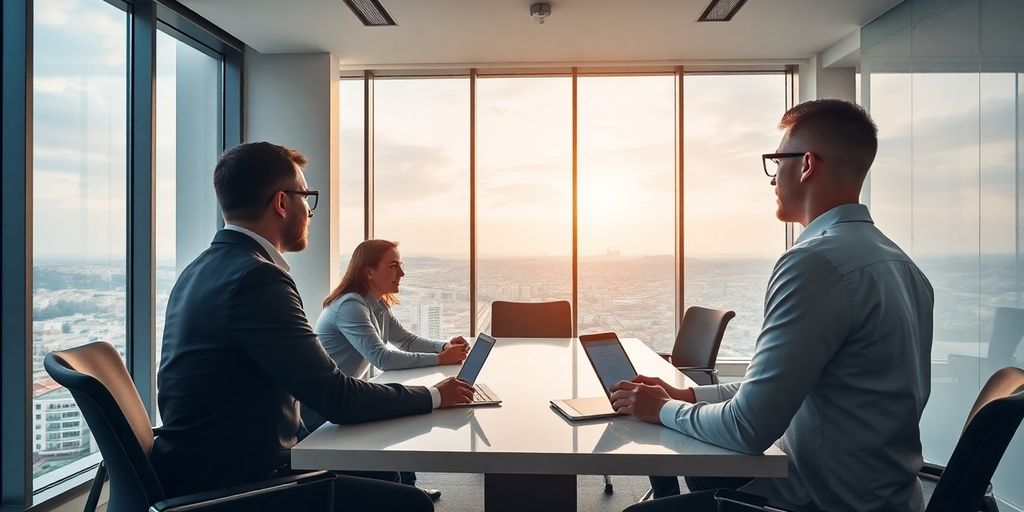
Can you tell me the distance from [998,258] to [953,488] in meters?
2.77

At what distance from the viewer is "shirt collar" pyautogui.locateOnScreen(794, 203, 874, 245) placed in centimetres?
172

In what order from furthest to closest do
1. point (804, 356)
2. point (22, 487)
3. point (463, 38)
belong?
point (463, 38) → point (22, 487) → point (804, 356)

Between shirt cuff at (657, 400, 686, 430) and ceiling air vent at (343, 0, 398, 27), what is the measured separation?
3.64 m

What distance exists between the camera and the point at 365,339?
306 centimetres

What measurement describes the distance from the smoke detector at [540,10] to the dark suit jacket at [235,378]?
324cm

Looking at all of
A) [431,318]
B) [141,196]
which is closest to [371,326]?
[141,196]

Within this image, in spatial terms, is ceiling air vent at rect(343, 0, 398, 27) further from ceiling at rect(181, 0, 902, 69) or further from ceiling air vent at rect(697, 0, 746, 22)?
ceiling air vent at rect(697, 0, 746, 22)

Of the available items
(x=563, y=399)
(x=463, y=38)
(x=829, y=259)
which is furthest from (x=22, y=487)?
(x=463, y=38)

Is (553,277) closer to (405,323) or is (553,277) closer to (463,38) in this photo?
(405,323)

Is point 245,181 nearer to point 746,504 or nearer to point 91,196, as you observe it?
point 746,504

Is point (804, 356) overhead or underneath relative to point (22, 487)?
overhead

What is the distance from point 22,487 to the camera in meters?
3.21

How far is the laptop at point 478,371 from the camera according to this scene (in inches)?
84.6

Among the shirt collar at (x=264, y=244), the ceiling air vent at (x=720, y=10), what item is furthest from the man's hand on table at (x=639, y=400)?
the ceiling air vent at (x=720, y=10)
